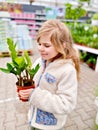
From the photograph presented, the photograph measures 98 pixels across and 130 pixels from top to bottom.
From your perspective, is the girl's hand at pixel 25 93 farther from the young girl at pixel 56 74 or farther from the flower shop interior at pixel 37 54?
the flower shop interior at pixel 37 54

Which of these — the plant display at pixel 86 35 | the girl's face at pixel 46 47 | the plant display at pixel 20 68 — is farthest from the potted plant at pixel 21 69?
the plant display at pixel 86 35

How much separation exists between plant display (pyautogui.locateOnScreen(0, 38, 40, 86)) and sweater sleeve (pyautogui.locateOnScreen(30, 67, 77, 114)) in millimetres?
93

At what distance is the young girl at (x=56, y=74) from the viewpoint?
1026 millimetres

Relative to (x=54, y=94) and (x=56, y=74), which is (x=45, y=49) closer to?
(x=56, y=74)

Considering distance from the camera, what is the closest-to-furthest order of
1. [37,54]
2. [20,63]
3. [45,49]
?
[20,63], [45,49], [37,54]

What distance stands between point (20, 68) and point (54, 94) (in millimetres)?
279

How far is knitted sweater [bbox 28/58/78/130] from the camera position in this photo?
1022mm

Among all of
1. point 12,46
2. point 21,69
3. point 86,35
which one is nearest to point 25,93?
point 21,69

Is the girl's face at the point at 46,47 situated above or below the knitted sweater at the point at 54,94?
above

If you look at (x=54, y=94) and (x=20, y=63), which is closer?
(x=20, y=63)

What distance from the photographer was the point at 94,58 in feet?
16.6

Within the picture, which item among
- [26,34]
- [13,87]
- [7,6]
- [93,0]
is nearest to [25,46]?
[26,34]

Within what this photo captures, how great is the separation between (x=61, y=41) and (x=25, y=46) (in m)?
4.86

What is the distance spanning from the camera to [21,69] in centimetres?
99
